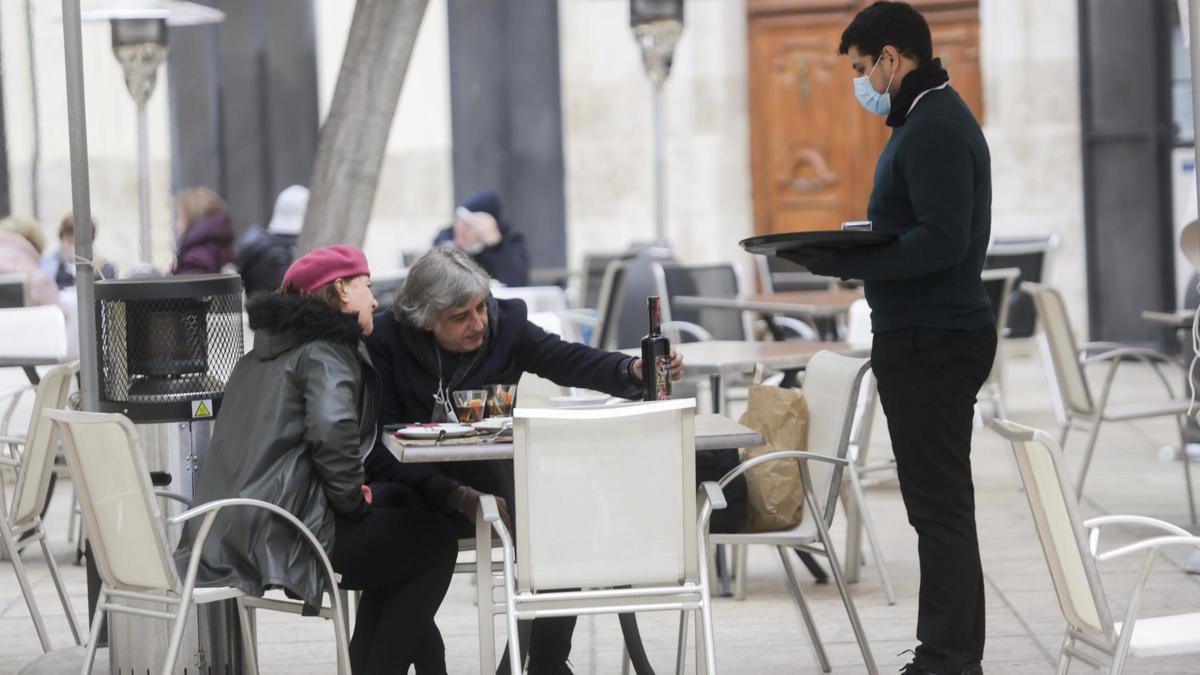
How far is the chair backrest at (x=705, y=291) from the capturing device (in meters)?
9.16

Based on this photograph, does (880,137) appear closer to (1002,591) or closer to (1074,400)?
(1074,400)

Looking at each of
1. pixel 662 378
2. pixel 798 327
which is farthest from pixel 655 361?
pixel 798 327

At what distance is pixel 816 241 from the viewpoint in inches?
166

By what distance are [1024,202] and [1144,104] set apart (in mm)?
1144

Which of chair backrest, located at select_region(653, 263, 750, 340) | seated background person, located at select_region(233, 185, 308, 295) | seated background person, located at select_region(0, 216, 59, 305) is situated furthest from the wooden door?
seated background person, located at select_region(0, 216, 59, 305)

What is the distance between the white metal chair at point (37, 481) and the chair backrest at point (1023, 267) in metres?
6.14

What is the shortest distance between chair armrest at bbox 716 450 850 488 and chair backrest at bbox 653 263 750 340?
14.5ft

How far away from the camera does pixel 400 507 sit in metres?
4.61

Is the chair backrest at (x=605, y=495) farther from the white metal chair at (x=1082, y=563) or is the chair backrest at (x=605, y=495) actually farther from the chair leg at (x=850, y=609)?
the chair leg at (x=850, y=609)

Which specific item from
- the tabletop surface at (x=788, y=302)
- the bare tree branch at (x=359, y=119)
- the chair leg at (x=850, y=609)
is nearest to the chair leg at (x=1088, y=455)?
the tabletop surface at (x=788, y=302)

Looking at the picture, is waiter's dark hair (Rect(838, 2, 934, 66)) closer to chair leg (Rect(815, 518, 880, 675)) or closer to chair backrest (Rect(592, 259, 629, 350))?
chair leg (Rect(815, 518, 880, 675))

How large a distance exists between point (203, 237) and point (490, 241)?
1620 millimetres

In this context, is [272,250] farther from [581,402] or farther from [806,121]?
[806,121]

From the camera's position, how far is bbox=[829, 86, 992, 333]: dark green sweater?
164 inches
